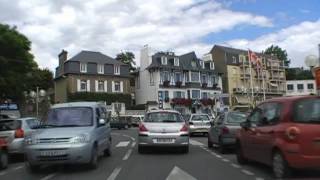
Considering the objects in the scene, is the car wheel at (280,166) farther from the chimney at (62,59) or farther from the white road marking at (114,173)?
the chimney at (62,59)

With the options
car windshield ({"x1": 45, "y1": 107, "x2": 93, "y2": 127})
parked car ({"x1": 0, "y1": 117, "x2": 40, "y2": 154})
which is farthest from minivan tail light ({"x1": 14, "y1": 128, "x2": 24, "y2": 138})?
car windshield ({"x1": 45, "y1": 107, "x2": 93, "y2": 127})

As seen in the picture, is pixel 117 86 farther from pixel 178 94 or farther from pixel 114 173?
pixel 114 173

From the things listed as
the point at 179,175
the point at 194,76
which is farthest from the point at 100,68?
the point at 179,175

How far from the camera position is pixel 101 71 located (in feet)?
289

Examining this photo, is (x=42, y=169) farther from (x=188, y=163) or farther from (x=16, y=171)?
(x=188, y=163)

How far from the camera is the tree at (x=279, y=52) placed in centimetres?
13538

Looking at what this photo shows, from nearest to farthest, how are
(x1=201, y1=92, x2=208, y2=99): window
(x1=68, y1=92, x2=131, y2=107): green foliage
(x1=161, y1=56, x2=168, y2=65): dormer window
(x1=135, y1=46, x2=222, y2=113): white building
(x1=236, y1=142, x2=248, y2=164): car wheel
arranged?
(x1=236, y1=142, x2=248, y2=164): car wheel → (x1=68, y1=92, x2=131, y2=107): green foliage → (x1=135, y1=46, x2=222, y2=113): white building → (x1=161, y1=56, x2=168, y2=65): dormer window → (x1=201, y1=92, x2=208, y2=99): window

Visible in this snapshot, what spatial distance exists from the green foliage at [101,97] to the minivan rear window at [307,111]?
7305 cm

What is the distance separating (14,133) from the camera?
1923 centimetres

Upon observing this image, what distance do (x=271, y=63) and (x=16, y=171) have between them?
351ft

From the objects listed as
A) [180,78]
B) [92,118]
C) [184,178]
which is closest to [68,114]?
[92,118]

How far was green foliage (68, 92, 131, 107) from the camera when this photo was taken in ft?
275

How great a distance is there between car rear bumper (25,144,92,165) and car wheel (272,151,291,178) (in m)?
4.90

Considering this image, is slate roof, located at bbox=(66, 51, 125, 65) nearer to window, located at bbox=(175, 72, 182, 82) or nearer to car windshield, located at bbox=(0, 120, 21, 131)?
window, located at bbox=(175, 72, 182, 82)
